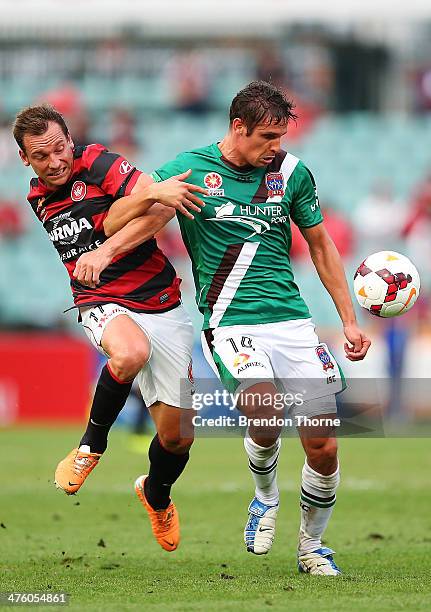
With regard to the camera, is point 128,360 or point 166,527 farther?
point 166,527

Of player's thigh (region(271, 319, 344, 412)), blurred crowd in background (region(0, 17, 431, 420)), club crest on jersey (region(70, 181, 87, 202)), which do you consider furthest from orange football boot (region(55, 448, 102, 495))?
blurred crowd in background (region(0, 17, 431, 420))

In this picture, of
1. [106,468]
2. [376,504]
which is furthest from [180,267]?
[376,504]

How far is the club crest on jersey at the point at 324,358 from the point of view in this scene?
6.66 m

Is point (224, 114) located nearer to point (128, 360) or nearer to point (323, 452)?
point (128, 360)

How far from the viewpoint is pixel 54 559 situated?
729 cm

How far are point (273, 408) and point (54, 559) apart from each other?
6.28 ft

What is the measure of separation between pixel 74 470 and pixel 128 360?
746 millimetres

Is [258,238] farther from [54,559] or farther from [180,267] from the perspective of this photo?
[180,267]

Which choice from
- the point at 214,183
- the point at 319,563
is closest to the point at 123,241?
the point at 214,183

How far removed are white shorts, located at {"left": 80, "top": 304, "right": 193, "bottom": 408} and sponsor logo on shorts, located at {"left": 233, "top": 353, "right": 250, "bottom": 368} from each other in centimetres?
71

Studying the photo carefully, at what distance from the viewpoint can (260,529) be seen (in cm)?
683

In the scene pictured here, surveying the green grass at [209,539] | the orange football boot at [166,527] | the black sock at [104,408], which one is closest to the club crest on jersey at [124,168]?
the black sock at [104,408]

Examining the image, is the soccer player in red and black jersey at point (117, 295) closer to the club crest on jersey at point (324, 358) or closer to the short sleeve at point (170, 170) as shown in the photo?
the short sleeve at point (170, 170)

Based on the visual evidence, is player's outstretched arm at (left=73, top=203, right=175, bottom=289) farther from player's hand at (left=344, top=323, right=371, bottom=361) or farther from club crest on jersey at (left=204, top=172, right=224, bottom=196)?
player's hand at (left=344, top=323, right=371, bottom=361)
